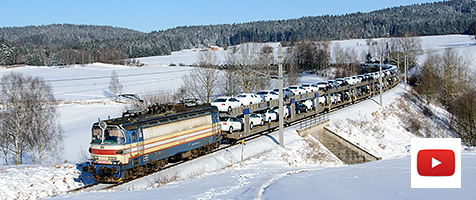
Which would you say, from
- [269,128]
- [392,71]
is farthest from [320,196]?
[392,71]

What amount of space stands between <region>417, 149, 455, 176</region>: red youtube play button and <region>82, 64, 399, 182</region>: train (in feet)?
42.1

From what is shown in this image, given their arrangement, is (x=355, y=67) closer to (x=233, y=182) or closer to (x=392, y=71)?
(x=392, y=71)

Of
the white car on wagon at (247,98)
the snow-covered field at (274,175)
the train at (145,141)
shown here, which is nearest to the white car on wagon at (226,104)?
the white car on wagon at (247,98)

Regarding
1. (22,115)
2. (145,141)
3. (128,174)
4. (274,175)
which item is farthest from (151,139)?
(22,115)

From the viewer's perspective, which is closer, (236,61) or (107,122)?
(107,122)

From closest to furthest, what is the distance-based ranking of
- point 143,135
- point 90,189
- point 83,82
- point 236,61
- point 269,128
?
point 90,189 < point 143,135 < point 269,128 < point 236,61 < point 83,82

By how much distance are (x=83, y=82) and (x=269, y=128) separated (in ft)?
260

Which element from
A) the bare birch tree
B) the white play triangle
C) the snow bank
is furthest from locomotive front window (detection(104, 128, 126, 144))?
the bare birch tree

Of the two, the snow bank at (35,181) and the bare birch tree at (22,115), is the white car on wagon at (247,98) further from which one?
the bare birch tree at (22,115)

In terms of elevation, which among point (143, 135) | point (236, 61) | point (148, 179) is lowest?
point (148, 179)

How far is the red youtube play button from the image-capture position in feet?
41.5

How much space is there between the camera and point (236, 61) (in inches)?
2234

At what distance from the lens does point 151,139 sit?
60.5ft

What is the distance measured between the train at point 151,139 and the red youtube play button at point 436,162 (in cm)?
1284
